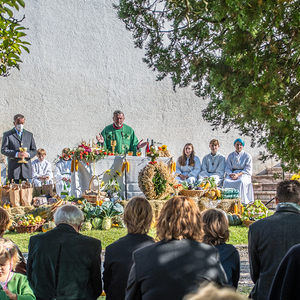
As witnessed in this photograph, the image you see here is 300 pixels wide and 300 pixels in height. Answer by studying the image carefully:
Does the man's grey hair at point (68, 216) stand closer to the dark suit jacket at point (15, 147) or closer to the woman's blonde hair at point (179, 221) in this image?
the woman's blonde hair at point (179, 221)

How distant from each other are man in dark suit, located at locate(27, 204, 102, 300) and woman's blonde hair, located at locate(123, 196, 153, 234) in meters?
0.33

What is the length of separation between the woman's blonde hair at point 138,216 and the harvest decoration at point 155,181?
4.68m

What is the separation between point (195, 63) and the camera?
4938 millimetres

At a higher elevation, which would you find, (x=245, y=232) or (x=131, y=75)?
(x=131, y=75)

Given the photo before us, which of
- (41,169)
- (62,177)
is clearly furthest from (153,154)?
(41,169)

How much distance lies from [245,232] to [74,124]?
809 cm

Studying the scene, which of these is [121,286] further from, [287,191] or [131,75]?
[131,75]

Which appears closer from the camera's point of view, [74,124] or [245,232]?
[245,232]

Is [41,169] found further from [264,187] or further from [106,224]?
[264,187]

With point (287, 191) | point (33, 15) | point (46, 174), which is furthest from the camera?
point (33, 15)

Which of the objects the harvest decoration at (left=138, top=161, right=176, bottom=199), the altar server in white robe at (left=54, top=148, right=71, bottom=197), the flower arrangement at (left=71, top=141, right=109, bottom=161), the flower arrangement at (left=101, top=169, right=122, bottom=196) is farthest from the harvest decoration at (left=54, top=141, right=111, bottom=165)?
the altar server in white robe at (left=54, top=148, right=71, bottom=197)

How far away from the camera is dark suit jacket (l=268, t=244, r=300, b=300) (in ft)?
4.57

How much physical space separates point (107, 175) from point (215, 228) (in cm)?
539

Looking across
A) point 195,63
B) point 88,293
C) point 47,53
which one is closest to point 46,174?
point 47,53
